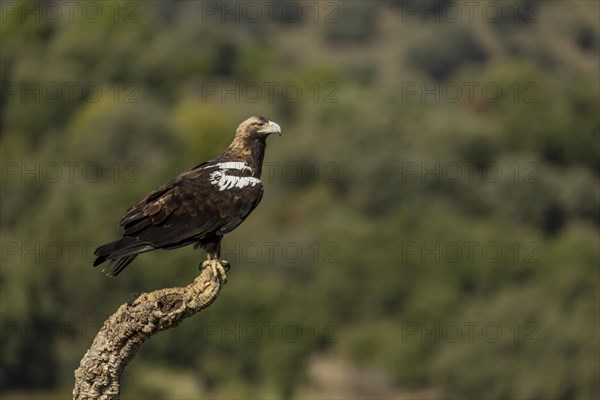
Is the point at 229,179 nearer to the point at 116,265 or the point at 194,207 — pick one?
the point at 194,207

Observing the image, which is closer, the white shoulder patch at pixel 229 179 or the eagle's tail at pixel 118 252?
the eagle's tail at pixel 118 252

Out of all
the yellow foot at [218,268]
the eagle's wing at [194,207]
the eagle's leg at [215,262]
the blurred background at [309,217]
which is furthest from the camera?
Result: the blurred background at [309,217]

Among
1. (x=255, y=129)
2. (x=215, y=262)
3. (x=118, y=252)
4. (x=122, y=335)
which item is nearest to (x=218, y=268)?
(x=215, y=262)

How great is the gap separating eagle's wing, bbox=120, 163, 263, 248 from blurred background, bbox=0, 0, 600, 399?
109 ft

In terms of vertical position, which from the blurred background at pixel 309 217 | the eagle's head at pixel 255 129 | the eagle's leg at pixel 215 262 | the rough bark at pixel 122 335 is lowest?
the blurred background at pixel 309 217

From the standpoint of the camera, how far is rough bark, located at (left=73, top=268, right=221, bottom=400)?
1131 cm

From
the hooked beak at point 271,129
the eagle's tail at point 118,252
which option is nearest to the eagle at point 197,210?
the eagle's tail at point 118,252

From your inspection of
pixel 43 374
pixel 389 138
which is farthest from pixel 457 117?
pixel 43 374

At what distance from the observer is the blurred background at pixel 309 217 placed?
51000 mm

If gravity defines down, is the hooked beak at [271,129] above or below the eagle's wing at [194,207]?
above

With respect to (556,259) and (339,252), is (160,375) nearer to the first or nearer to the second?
(339,252)

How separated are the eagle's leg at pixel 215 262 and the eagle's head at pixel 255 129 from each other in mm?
1049

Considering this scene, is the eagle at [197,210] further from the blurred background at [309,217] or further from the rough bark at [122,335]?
the blurred background at [309,217]

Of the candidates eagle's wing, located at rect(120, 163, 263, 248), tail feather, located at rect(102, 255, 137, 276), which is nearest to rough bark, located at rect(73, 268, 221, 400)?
tail feather, located at rect(102, 255, 137, 276)
